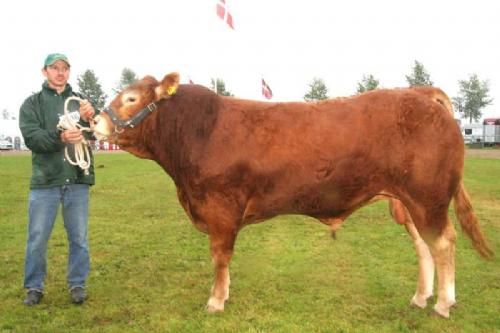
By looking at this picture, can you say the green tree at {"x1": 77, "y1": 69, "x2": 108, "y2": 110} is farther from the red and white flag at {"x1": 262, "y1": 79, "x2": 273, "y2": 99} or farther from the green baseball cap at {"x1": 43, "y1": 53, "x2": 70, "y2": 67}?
the green baseball cap at {"x1": 43, "y1": 53, "x2": 70, "y2": 67}

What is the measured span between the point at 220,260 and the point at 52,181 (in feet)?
6.61

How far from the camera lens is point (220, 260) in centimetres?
552

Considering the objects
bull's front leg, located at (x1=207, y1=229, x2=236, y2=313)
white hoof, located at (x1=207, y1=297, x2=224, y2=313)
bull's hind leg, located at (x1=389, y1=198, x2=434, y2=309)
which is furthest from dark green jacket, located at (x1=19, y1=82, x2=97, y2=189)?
bull's hind leg, located at (x1=389, y1=198, x2=434, y2=309)

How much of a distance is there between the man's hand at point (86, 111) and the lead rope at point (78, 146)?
0.29 feet

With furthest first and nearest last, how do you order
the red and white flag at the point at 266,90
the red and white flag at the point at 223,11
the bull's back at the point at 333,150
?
the red and white flag at the point at 266,90
the red and white flag at the point at 223,11
the bull's back at the point at 333,150

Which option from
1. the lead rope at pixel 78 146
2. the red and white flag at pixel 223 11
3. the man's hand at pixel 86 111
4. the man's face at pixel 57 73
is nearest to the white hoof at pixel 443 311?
the lead rope at pixel 78 146

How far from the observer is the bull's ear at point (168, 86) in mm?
5430

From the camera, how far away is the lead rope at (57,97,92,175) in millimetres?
5609

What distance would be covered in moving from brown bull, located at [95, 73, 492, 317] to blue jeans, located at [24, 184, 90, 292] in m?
0.83

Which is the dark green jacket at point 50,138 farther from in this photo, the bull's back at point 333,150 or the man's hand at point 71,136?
the bull's back at point 333,150

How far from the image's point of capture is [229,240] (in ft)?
17.9

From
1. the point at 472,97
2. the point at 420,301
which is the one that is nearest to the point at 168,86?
the point at 420,301

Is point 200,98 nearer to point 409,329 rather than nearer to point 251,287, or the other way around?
point 251,287

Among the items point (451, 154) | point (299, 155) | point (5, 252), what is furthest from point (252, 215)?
point (5, 252)
